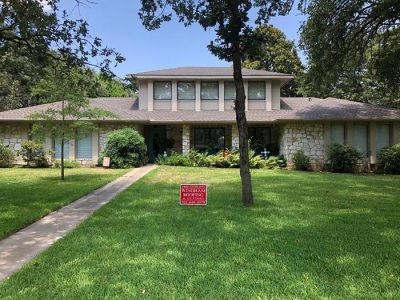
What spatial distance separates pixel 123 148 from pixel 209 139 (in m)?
5.88

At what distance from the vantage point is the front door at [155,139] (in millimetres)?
23719

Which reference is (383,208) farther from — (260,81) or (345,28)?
(260,81)

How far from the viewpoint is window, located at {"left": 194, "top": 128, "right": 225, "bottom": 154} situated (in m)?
23.1

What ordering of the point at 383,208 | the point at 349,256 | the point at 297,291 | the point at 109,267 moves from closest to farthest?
the point at 297,291, the point at 109,267, the point at 349,256, the point at 383,208

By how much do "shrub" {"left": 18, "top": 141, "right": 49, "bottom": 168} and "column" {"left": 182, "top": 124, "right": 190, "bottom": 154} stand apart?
25.7 ft

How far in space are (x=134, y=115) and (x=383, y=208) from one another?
15.5 metres

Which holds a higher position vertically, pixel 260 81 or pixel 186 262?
pixel 260 81

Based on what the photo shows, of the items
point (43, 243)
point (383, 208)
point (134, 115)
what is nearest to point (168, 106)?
point (134, 115)

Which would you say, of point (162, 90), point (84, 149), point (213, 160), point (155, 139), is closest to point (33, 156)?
point (84, 149)

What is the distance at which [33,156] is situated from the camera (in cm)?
2075

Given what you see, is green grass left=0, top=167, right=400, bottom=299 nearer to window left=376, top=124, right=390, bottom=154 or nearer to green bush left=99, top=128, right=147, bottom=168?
green bush left=99, top=128, right=147, bottom=168

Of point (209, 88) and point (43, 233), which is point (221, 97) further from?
point (43, 233)

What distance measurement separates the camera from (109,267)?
476 cm

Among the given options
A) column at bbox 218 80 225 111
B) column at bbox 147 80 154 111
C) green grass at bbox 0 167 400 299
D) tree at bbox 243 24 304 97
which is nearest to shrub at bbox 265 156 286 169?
column at bbox 218 80 225 111
